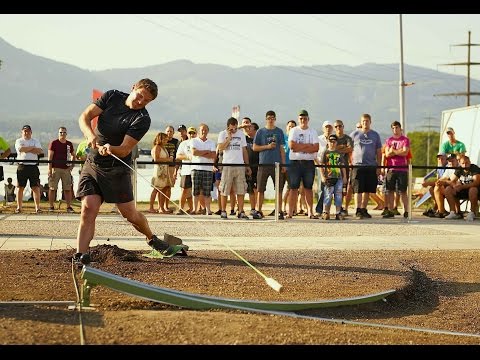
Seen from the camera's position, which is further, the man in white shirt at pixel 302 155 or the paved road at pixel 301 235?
the man in white shirt at pixel 302 155

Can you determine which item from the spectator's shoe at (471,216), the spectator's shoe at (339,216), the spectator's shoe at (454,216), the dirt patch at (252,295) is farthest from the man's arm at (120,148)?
the spectator's shoe at (454,216)

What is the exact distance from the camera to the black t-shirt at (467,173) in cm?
2095

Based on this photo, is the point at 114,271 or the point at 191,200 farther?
the point at 191,200

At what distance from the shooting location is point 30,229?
54.0 feet

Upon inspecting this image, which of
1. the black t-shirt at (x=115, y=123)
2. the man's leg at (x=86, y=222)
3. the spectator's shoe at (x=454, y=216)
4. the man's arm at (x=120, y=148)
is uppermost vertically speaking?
the black t-shirt at (x=115, y=123)

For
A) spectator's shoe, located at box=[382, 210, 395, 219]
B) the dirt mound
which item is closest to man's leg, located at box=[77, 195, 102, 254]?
the dirt mound

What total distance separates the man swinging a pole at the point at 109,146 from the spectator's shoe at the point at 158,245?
1049mm

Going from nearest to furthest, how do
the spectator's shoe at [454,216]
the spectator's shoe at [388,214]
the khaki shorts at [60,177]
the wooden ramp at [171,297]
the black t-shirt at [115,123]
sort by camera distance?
the wooden ramp at [171,297] → the black t-shirt at [115,123] → the khaki shorts at [60,177] → the spectator's shoe at [388,214] → the spectator's shoe at [454,216]

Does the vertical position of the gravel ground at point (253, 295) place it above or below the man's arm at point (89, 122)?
below

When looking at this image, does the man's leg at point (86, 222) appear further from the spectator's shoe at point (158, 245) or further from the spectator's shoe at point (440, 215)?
the spectator's shoe at point (440, 215)

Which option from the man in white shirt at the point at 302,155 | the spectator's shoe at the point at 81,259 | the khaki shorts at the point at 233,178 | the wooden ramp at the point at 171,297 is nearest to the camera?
the wooden ramp at the point at 171,297
